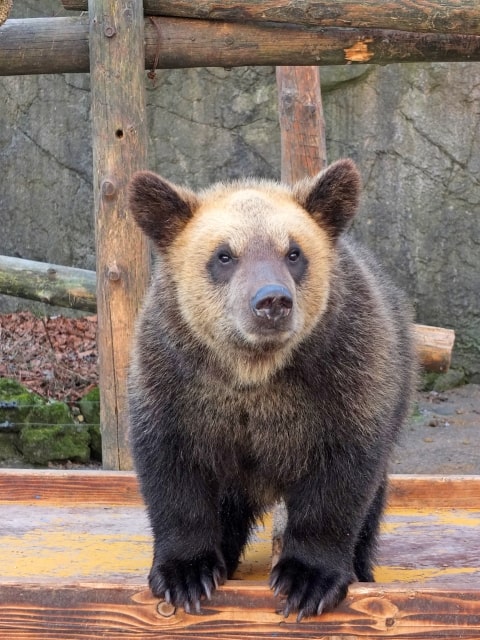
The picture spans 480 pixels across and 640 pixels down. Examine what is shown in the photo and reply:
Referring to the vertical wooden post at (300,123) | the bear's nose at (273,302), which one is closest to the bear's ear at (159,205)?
the bear's nose at (273,302)

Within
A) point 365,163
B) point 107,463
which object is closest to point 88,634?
point 107,463

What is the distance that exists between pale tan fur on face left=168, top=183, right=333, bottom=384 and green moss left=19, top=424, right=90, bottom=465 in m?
4.96

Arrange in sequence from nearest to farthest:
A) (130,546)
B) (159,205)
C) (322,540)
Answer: (322,540)
(159,205)
(130,546)

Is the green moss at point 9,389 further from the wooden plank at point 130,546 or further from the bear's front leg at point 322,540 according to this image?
the bear's front leg at point 322,540

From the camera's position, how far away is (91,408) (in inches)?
336

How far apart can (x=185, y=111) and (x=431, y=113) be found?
2396mm

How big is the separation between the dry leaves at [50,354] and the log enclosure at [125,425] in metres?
2.00

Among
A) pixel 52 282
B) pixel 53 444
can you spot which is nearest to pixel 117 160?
pixel 52 282

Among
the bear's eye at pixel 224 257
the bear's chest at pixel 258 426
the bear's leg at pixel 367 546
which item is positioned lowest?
the bear's leg at pixel 367 546

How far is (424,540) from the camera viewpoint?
4176mm

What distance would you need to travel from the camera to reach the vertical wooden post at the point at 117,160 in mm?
5398

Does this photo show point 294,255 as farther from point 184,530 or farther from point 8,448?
point 8,448

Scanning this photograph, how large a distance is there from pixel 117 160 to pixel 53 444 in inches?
131

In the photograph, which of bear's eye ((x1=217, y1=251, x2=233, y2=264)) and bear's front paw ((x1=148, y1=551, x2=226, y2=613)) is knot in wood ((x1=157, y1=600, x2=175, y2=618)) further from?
bear's eye ((x1=217, y1=251, x2=233, y2=264))
